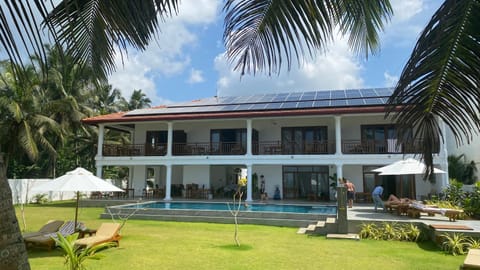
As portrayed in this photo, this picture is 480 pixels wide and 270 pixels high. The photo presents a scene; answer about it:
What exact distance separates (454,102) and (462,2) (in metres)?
0.74

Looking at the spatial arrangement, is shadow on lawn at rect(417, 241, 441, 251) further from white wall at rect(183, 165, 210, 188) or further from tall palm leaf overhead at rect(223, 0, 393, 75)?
white wall at rect(183, 165, 210, 188)

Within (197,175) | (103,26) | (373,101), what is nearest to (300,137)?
(373,101)

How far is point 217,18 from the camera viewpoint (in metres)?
2.92

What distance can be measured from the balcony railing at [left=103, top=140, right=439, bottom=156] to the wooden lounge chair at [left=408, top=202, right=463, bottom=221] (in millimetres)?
6978

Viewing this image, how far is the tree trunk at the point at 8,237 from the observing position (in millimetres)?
2199

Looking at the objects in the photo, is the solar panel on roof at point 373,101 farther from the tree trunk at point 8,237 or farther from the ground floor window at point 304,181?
the tree trunk at point 8,237

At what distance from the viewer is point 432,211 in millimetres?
13031

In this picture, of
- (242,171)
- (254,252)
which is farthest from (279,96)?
(254,252)

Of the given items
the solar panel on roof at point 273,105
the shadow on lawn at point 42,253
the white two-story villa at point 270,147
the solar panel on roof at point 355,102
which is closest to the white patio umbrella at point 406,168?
the white two-story villa at point 270,147

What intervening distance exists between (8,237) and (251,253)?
749 cm

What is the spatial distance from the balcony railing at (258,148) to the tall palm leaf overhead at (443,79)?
61.0 ft

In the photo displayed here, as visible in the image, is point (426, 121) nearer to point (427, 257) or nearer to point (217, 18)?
point (217, 18)

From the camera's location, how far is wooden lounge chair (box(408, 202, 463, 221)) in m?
12.6

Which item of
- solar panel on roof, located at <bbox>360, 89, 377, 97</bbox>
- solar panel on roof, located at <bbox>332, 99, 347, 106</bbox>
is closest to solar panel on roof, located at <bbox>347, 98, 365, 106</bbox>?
solar panel on roof, located at <bbox>332, 99, 347, 106</bbox>
